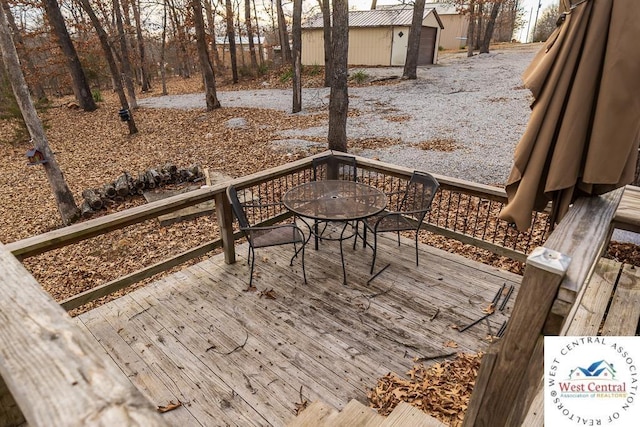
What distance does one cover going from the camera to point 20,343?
72 centimetres

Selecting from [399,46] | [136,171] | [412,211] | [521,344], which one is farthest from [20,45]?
[521,344]

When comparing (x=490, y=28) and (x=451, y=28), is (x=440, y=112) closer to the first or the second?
(x=490, y=28)

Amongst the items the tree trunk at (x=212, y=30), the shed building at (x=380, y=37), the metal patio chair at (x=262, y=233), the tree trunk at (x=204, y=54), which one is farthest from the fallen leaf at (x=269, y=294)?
the shed building at (x=380, y=37)

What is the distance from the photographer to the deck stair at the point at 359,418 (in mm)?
1789

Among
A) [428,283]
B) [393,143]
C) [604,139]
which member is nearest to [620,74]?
[604,139]

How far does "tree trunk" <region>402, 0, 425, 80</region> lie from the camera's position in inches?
557

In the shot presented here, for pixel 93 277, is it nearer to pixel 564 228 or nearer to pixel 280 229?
pixel 280 229

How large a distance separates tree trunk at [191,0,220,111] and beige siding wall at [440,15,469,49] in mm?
24222

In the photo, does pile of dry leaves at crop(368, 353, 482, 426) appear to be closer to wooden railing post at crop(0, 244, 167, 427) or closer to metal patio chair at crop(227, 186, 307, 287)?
metal patio chair at crop(227, 186, 307, 287)

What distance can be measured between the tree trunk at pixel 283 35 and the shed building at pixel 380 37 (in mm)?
2137

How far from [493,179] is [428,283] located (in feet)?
10.6

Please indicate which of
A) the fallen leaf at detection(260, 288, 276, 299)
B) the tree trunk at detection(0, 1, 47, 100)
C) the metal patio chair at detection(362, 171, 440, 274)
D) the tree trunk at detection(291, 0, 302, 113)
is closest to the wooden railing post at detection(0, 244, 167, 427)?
the fallen leaf at detection(260, 288, 276, 299)

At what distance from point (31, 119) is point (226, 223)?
458cm

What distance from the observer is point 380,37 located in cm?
1942
